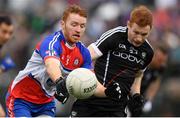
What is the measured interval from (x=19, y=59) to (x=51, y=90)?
8.37m

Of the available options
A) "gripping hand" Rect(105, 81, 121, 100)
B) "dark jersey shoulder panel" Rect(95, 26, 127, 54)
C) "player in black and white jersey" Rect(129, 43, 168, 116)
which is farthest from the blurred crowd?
"gripping hand" Rect(105, 81, 121, 100)

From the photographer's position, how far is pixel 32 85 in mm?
9836

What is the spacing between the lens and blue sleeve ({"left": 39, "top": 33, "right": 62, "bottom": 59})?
9.05 m

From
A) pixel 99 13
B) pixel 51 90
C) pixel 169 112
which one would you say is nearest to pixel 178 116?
pixel 169 112

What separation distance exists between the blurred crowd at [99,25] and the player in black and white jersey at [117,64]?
18.8 ft

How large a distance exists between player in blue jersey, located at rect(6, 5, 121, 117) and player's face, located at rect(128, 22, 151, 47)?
813 millimetres

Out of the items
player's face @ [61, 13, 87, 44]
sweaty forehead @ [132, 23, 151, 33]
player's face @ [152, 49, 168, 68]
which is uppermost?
player's face @ [61, 13, 87, 44]

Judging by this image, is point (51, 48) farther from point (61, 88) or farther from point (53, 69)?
point (61, 88)

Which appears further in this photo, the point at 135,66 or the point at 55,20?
the point at 55,20

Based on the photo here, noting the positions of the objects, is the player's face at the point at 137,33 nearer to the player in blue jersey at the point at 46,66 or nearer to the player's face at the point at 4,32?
the player in blue jersey at the point at 46,66

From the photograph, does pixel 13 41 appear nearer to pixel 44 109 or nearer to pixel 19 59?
pixel 19 59

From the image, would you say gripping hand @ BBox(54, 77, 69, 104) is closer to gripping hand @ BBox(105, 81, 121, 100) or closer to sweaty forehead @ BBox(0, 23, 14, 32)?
gripping hand @ BBox(105, 81, 121, 100)

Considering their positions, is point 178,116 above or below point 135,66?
below

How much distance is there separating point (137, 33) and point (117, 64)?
615 millimetres
